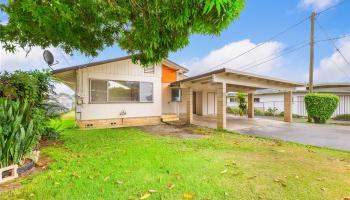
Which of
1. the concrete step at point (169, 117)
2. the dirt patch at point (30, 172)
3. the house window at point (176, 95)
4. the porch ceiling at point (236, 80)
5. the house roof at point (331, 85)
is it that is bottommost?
the dirt patch at point (30, 172)

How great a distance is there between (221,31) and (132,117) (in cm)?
893

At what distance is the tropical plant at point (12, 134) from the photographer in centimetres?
357

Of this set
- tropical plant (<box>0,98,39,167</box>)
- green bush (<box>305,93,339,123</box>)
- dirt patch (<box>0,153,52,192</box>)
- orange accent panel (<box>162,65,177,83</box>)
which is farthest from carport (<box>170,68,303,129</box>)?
tropical plant (<box>0,98,39,167</box>)

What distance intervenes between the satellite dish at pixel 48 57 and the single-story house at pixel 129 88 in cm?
96

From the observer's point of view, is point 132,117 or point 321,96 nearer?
point 132,117

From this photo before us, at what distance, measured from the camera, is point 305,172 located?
13.6 ft

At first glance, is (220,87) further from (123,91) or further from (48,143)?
(48,143)

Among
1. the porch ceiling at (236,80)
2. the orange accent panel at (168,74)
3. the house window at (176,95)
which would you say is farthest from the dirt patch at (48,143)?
the house window at (176,95)

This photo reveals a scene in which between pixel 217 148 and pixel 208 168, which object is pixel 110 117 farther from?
pixel 208 168

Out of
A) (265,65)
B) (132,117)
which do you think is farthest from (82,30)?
(265,65)

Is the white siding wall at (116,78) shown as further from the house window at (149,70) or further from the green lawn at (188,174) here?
the green lawn at (188,174)

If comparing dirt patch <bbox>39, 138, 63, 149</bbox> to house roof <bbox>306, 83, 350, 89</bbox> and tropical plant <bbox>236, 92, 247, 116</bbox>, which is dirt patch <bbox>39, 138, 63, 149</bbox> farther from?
house roof <bbox>306, 83, 350, 89</bbox>

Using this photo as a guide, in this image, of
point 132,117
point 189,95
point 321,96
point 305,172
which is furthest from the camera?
point 321,96

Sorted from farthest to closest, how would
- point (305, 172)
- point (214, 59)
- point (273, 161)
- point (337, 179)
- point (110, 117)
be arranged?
point (214, 59), point (110, 117), point (273, 161), point (305, 172), point (337, 179)
